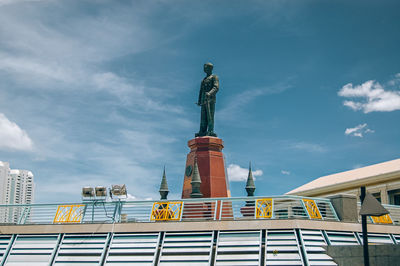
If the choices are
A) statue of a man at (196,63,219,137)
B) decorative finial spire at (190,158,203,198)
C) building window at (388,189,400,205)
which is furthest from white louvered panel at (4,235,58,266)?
building window at (388,189,400,205)

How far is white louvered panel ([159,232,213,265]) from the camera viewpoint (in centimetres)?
1543

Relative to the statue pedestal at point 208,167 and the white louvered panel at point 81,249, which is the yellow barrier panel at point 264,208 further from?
the statue pedestal at point 208,167

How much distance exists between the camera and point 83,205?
Result: 1905 centimetres

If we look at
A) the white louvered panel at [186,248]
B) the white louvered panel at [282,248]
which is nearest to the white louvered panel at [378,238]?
the white louvered panel at [282,248]

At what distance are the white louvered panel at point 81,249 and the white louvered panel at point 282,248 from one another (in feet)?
20.0

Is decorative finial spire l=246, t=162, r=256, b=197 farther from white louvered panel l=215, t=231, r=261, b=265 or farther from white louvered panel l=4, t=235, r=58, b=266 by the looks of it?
white louvered panel l=4, t=235, r=58, b=266

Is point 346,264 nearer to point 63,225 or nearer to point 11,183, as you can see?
point 63,225

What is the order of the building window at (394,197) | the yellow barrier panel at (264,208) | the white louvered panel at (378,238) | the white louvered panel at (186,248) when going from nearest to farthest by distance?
the white louvered panel at (186,248) < the yellow barrier panel at (264,208) < the white louvered panel at (378,238) < the building window at (394,197)

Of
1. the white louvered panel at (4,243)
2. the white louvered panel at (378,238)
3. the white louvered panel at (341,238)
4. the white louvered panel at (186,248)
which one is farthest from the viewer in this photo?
the white louvered panel at (4,243)

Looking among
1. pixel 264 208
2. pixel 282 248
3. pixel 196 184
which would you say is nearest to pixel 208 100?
pixel 196 184

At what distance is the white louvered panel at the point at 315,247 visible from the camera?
47.9 ft

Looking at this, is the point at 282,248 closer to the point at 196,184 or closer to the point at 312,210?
the point at 312,210

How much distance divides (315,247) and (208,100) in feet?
42.0

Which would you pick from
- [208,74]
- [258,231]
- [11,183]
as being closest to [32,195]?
[11,183]
